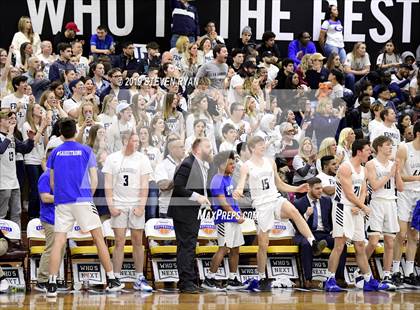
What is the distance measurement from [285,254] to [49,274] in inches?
125

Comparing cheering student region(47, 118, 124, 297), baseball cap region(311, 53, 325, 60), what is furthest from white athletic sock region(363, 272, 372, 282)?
baseball cap region(311, 53, 325, 60)

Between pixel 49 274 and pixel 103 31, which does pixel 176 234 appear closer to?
pixel 49 274

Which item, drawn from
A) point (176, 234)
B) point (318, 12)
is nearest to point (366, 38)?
point (318, 12)

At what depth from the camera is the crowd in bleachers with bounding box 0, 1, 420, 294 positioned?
51.8 ft

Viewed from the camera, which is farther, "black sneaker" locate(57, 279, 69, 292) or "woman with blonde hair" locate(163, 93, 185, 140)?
"woman with blonde hair" locate(163, 93, 185, 140)

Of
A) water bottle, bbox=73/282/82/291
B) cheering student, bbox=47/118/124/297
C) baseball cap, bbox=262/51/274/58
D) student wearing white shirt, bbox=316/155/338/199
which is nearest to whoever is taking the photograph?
cheering student, bbox=47/118/124/297

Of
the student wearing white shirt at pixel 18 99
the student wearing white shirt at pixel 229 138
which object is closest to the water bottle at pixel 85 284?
the student wearing white shirt at pixel 229 138

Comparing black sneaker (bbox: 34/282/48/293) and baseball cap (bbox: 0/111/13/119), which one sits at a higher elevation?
baseball cap (bbox: 0/111/13/119)

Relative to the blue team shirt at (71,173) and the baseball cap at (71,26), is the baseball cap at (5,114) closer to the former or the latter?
the blue team shirt at (71,173)

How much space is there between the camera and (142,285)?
14.3m

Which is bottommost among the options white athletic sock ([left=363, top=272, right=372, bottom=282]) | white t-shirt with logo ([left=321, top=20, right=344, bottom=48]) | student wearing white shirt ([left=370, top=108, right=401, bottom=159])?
white athletic sock ([left=363, top=272, right=372, bottom=282])

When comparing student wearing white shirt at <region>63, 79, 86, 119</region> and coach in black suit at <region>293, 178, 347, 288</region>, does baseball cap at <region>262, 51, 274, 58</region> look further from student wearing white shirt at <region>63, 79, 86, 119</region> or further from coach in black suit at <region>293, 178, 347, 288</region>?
coach in black suit at <region>293, 178, 347, 288</region>

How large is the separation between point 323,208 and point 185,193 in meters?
2.07

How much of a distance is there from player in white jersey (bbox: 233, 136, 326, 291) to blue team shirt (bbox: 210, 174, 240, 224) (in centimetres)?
24
